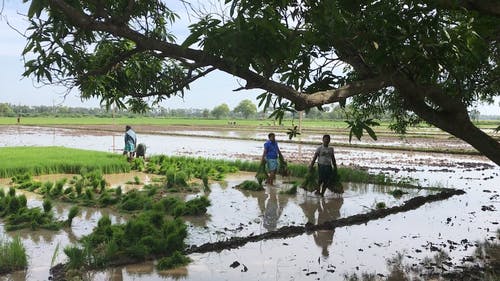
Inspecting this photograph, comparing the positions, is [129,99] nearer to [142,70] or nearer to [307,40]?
[142,70]

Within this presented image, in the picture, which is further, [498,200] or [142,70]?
[498,200]

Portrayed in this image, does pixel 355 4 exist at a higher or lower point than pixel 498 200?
higher

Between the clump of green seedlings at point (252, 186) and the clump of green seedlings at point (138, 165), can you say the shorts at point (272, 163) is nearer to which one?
the clump of green seedlings at point (252, 186)

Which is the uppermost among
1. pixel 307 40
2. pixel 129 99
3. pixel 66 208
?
pixel 307 40

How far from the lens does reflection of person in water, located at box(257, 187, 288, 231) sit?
8312 mm

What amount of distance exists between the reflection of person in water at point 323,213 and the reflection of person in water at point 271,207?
505 mm

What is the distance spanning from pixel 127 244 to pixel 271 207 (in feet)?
13.7

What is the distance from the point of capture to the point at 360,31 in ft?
9.81

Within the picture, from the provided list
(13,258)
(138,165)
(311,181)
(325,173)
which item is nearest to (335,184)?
(325,173)

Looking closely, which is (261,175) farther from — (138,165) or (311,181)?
(138,165)

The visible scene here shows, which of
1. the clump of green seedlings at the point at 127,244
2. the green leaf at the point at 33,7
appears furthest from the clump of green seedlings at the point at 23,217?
the green leaf at the point at 33,7

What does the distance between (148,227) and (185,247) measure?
22.9 inches

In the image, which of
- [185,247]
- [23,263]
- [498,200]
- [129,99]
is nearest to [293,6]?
[129,99]

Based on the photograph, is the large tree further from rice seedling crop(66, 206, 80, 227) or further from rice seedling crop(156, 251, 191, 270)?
rice seedling crop(66, 206, 80, 227)
